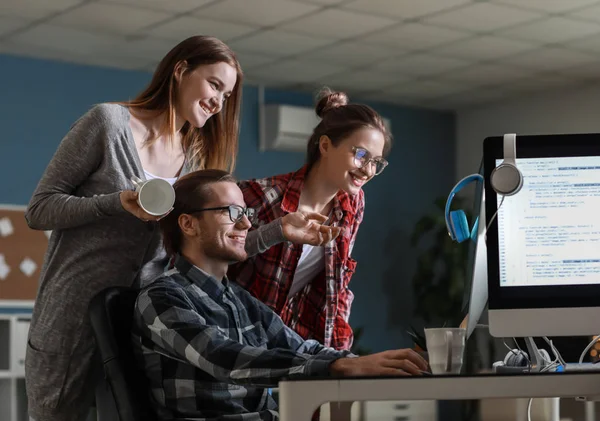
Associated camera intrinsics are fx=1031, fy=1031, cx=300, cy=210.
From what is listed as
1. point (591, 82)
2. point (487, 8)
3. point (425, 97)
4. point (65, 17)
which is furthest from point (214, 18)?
point (591, 82)

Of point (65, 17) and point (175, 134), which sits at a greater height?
point (65, 17)

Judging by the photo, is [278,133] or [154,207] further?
[278,133]

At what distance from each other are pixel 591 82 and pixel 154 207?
6.14m

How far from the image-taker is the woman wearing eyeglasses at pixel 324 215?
8.73 ft

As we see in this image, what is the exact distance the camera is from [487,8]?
229 inches

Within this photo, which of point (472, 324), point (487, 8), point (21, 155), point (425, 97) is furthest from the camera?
point (425, 97)

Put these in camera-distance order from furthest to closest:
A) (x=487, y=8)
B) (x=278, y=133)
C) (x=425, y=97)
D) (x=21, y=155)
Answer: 1. (x=425, y=97)
2. (x=278, y=133)
3. (x=21, y=155)
4. (x=487, y=8)

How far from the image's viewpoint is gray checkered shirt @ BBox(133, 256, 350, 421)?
65.6 inches

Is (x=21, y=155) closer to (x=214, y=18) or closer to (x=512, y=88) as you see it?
(x=214, y=18)

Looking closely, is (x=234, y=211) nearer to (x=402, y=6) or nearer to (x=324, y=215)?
(x=324, y=215)

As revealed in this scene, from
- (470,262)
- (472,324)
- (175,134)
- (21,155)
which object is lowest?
(472,324)

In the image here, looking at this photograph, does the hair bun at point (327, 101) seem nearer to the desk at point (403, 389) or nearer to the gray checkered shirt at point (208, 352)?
the gray checkered shirt at point (208, 352)

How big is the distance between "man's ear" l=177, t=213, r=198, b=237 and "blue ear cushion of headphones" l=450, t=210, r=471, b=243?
534 mm

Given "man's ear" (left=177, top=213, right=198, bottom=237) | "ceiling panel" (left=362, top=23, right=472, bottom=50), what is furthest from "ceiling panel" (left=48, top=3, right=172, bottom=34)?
"man's ear" (left=177, top=213, right=198, bottom=237)
